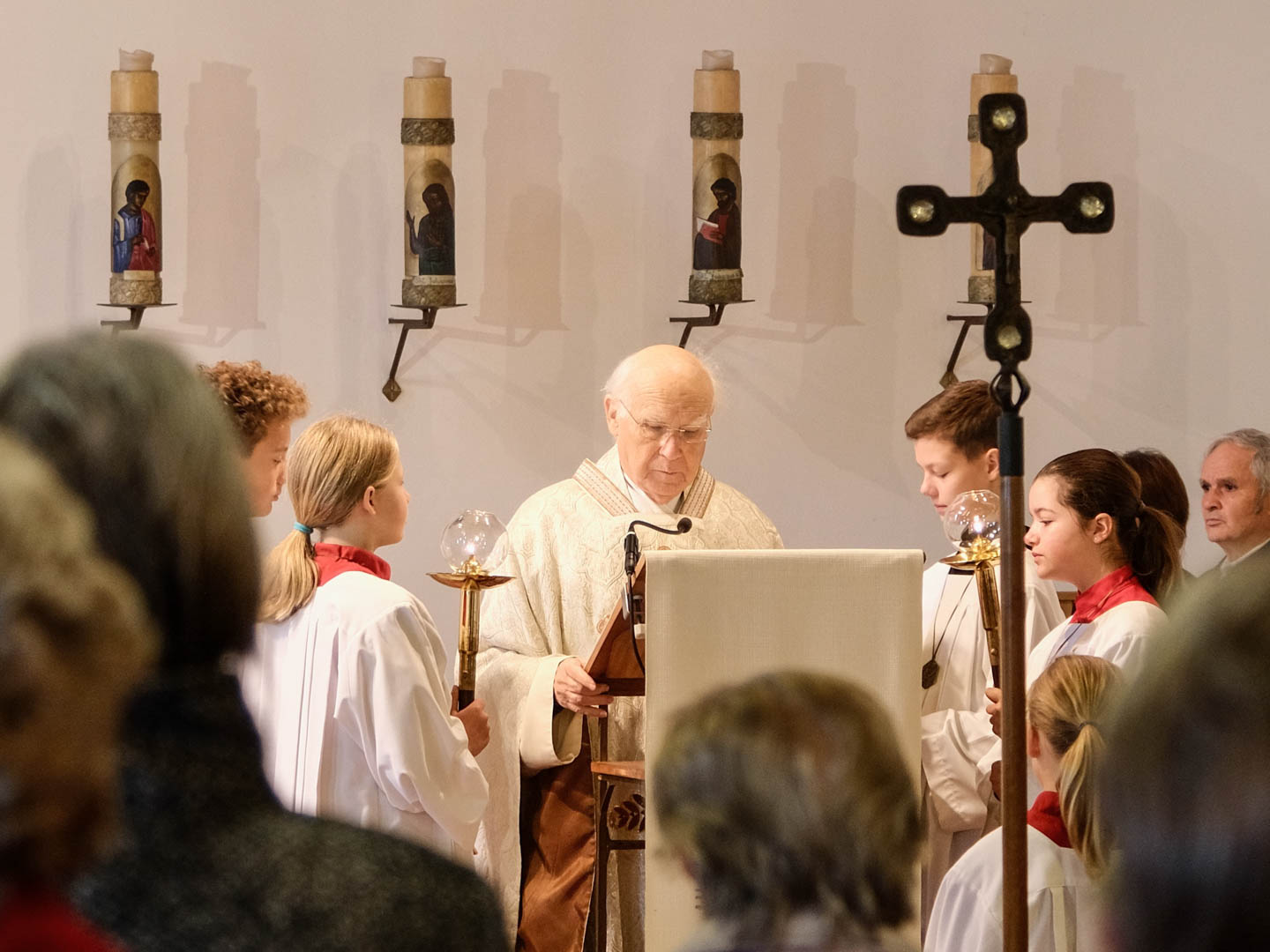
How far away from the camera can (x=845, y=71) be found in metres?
6.36

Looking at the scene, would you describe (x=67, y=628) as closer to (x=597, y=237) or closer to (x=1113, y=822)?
(x=1113, y=822)

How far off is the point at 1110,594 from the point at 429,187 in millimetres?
2903

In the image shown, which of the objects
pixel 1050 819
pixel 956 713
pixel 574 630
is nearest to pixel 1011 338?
pixel 1050 819

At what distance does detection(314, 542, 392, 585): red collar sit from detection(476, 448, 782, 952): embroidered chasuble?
0.89 metres

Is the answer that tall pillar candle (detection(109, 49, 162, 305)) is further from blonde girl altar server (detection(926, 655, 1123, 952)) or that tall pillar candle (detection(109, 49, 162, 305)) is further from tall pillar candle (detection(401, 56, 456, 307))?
blonde girl altar server (detection(926, 655, 1123, 952))

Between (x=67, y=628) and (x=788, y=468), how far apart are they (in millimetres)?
5590

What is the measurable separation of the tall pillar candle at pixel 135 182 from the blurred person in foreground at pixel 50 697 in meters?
4.95

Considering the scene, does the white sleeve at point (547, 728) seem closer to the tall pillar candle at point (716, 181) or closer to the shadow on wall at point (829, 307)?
the tall pillar candle at point (716, 181)

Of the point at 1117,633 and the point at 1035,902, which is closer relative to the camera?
the point at 1035,902

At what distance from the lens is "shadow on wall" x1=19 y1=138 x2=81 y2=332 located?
5914 mm

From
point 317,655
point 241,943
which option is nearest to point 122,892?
point 241,943

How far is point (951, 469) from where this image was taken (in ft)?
15.6

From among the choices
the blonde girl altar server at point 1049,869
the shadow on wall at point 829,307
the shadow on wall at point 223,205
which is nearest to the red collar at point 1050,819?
the blonde girl altar server at point 1049,869

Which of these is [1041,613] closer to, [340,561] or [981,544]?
[981,544]
